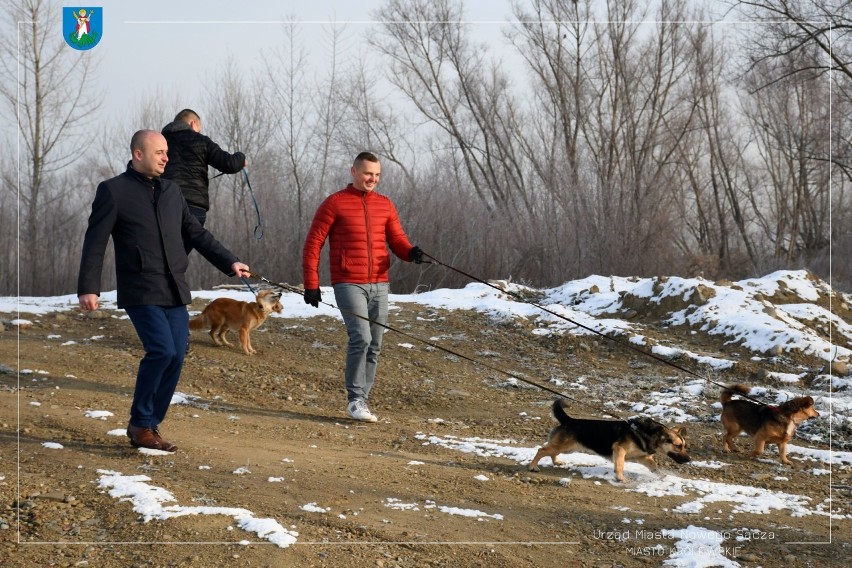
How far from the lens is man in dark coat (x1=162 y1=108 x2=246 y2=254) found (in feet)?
24.2

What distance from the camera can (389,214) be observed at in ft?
20.9

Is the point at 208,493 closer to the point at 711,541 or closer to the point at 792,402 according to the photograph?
the point at 711,541

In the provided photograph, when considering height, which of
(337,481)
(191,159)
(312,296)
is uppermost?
(191,159)

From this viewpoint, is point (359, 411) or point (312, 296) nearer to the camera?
point (312, 296)

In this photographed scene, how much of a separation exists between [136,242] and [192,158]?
9.56 ft

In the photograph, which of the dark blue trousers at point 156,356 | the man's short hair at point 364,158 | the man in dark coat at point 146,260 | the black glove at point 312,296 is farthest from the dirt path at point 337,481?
the man's short hair at point 364,158

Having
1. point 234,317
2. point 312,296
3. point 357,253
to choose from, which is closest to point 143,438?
point 312,296

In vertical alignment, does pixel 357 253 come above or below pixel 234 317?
above

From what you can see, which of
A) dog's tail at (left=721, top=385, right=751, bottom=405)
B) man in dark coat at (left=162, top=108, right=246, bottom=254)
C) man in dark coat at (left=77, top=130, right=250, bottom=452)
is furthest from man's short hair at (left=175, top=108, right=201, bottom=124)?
dog's tail at (left=721, top=385, right=751, bottom=405)

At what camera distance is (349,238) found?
243 inches

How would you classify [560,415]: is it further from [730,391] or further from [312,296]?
[312,296]

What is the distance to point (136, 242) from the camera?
184 inches

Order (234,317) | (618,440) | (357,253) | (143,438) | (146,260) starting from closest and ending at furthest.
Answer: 1. (146,260)
2. (143,438)
3. (618,440)
4. (357,253)
5. (234,317)

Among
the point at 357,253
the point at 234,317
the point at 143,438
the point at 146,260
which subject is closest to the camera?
the point at 146,260
